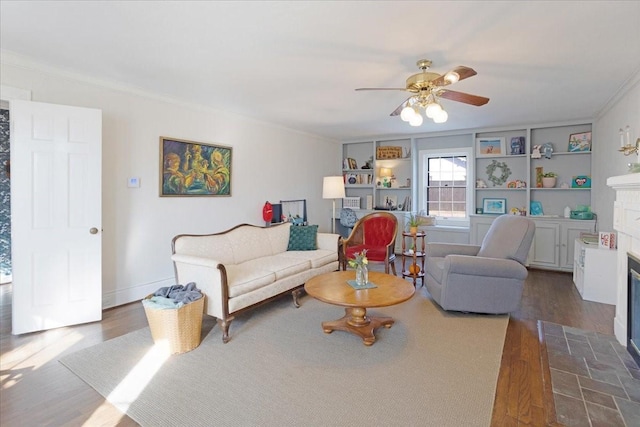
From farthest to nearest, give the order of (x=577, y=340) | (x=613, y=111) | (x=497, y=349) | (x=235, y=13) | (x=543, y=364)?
(x=613, y=111), (x=577, y=340), (x=497, y=349), (x=543, y=364), (x=235, y=13)

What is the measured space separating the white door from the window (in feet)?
17.7

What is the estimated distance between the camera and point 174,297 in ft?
8.86

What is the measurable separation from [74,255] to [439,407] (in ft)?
10.8

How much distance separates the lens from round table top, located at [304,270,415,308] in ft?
8.46

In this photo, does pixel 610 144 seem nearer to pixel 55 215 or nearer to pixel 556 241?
pixel 556 241

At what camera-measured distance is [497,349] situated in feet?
8.59

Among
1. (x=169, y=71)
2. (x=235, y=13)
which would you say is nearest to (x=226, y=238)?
(x=169, y=71)

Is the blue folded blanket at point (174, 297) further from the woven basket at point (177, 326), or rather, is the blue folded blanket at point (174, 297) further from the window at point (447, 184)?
the window at point (447, 184)

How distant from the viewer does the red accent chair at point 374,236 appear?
465cm

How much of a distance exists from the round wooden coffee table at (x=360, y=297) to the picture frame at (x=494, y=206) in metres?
3.63

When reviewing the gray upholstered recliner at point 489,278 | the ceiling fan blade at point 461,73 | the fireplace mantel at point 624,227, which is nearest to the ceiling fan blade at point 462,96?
the ceiling fan blade at point 461,73

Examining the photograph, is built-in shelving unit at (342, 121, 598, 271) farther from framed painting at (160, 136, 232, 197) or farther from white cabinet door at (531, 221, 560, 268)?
framed painting at (160, 136, 232, 197)

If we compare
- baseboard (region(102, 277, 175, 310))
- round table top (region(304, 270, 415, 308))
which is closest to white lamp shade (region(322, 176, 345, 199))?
round table top (region(304, 270, 415, 308))

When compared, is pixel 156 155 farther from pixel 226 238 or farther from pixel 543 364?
pixel 543 364
